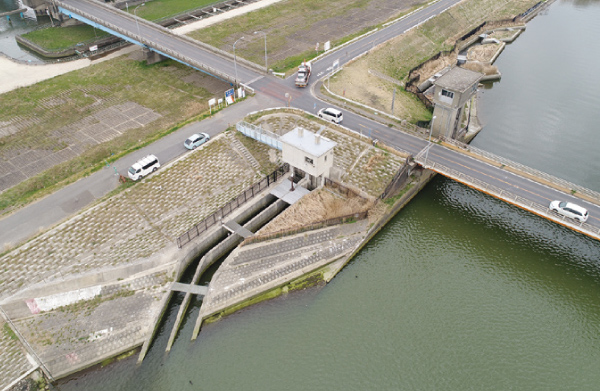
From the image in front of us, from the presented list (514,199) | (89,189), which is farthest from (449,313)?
(89,189)

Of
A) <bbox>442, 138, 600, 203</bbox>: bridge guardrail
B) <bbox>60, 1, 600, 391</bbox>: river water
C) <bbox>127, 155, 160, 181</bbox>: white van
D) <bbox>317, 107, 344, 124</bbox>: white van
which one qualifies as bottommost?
Answer: <bbox>60, 1, 600, 391</bbox>: river water

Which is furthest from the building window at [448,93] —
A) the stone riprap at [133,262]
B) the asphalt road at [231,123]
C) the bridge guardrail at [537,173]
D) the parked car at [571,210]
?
the parked car at [571,210]

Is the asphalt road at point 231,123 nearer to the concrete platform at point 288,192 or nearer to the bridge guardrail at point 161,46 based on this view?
the bridge guardrail at point 161,46

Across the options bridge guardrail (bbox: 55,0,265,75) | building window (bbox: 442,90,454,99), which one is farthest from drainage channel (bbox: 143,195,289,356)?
bridge guardrail (bbox: 55,0,265,75)

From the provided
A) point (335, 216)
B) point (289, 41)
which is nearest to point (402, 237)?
point (335, 216)

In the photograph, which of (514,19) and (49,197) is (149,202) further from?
(514,19)

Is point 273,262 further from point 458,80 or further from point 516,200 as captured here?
point 458,80

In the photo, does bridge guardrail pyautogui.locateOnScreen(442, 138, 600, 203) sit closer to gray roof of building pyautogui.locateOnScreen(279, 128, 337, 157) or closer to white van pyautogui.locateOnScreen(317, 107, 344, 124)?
white van pyautogui.locateOnScreen(317, 107, 344, 124)
